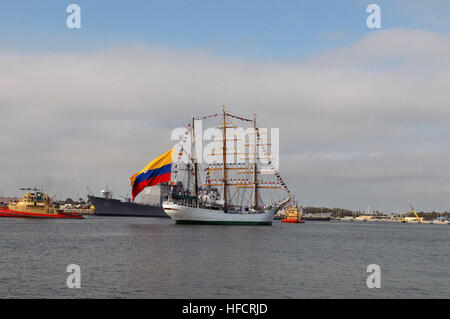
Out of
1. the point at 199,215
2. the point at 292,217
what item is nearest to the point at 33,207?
the point at 199,215

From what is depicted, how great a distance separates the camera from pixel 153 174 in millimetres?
91438

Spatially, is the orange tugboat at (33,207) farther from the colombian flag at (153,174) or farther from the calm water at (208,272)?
the calm water at (208,272)

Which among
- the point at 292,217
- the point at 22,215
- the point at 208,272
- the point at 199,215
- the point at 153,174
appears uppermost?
the point at 153,174

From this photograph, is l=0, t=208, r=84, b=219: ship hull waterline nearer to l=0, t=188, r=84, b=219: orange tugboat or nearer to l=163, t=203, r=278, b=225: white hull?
l=0, t=188, r=84, b=219: orange tugboat

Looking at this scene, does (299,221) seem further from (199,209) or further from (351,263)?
(351,263)

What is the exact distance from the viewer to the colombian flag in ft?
294

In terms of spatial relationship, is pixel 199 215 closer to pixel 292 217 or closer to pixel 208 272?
pixel 208 272

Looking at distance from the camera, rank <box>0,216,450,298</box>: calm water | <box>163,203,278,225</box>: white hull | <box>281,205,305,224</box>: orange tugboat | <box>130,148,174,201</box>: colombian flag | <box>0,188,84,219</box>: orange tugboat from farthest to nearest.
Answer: <box>281,205,305,224</box>: orange tugboat
<box>0,188,84,219</box>: orange tugboat
<box>163,203,278,225</box>: white hull
<box>130,148,174,201</box>: colombian flag
<box>0,216,450,298</box>: calm water

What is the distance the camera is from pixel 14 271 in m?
34.2

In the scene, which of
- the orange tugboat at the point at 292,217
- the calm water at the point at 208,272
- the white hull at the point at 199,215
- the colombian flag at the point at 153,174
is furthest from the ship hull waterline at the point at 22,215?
the orange tugboat at the point at 292,217

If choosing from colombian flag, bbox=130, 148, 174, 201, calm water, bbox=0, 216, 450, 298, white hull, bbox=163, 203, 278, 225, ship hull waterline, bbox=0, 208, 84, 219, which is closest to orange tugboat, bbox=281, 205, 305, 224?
white hull, bbox=163, 203, 278, 225

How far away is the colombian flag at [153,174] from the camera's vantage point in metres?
89.6

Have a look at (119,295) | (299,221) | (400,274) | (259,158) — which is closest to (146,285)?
(119,295)
